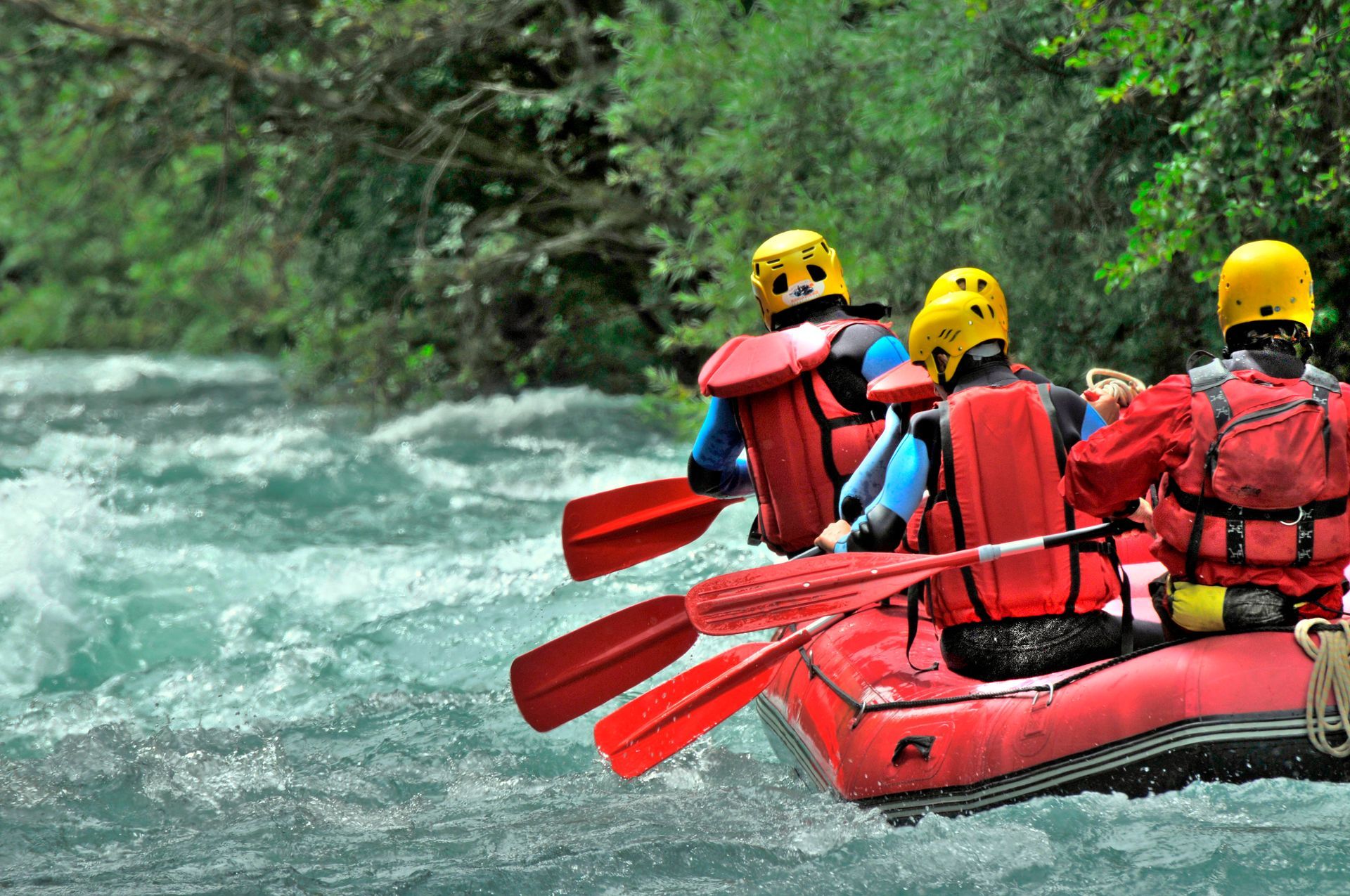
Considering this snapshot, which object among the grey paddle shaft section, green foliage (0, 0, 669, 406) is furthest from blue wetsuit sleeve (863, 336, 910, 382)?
green foliage (0, 0, 669, 406)

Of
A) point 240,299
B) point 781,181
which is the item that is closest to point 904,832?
point 781,181

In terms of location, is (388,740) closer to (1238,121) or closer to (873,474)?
(873,474)

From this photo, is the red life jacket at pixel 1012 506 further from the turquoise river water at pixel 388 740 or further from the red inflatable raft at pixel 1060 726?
the turquoise river water at pixel 388 740

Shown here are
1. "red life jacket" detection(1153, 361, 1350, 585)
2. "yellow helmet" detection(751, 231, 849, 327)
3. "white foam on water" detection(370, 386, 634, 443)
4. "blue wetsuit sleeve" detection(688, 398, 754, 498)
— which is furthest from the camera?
"white foam on water" detection(370, 386, 634, 443)

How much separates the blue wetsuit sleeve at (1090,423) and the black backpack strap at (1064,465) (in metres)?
0.08

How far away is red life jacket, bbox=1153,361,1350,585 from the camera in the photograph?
264cm

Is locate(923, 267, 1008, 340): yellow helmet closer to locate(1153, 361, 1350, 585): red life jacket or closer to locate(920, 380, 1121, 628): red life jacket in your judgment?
locate(920, 380, 1121, 628): red life jacket

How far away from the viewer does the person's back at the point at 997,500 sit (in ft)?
10.00

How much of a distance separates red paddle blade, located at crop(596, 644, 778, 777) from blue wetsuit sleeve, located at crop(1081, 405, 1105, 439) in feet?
3.44

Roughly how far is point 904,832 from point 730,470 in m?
1.43

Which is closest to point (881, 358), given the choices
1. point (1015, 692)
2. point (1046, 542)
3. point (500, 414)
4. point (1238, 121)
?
point (1046, 542)

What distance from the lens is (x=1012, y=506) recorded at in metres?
3.09

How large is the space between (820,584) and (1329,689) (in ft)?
3.89

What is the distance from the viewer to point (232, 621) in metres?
6.08
